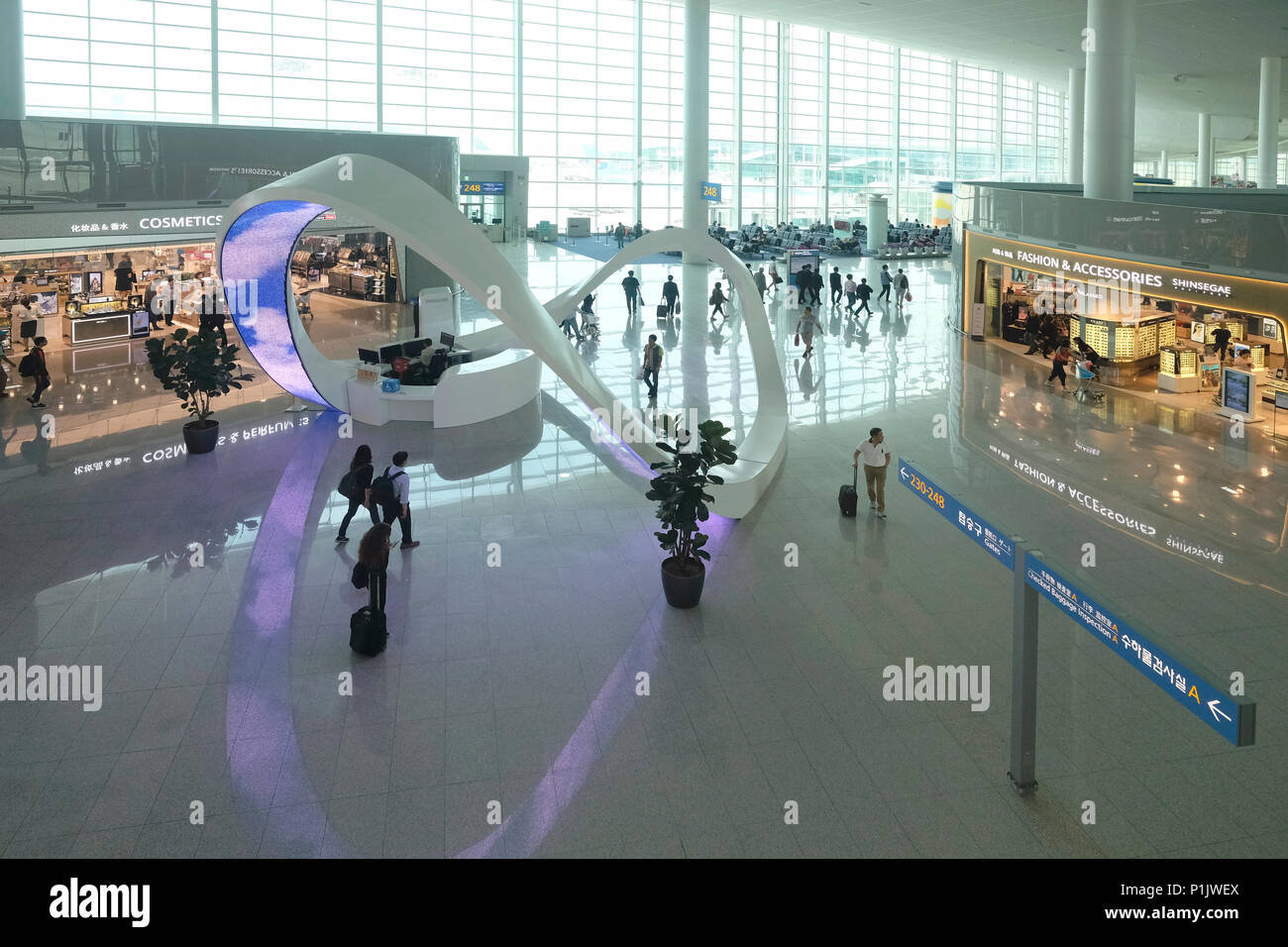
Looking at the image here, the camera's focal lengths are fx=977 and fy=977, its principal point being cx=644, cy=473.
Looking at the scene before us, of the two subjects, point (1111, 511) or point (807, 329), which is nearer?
point (1111, 511)

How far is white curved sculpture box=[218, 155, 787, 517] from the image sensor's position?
33.7 feet

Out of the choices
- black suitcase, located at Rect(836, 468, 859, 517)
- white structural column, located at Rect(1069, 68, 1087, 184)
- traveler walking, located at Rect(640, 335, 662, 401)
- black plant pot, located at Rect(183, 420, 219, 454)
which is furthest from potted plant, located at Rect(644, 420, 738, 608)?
white structural column, located at Rect(1069, 68, 1087, 184)

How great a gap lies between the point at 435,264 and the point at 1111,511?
8058 millimetres

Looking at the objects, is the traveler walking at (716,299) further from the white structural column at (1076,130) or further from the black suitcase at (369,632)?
the white structural column at (1076,130)

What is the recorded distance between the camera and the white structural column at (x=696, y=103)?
121ft

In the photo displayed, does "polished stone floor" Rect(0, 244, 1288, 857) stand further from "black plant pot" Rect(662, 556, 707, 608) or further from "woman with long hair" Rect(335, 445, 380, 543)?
"woman with long hair" Rect(335, 445, 380, 543)

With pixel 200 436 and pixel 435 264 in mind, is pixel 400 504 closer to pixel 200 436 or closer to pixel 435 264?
pixel 435 264

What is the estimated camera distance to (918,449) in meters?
13.4

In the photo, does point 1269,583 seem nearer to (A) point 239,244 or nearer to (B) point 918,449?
(B) point 918,449

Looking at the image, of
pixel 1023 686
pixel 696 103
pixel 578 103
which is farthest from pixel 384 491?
pixel 578 103

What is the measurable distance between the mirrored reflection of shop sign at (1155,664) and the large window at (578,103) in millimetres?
43958

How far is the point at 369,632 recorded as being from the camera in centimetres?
739

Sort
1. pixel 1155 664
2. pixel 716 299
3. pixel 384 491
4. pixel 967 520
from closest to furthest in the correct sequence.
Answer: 1. pixel 1155 664
2. pixel 967 520
3. pixel 384 491
4. pixel 716 299
